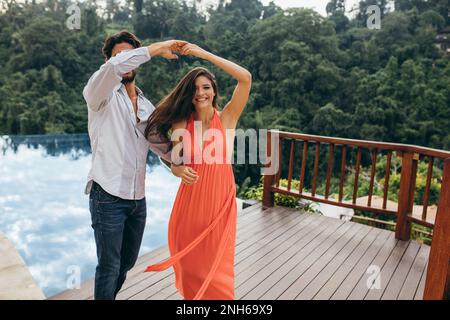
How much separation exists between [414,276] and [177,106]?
2145 millimetres

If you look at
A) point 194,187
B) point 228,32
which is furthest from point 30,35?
point 194,187

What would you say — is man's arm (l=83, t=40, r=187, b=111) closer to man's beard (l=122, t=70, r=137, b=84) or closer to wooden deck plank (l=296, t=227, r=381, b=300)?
man's beard (l=122, t=70, r=137, b=84)

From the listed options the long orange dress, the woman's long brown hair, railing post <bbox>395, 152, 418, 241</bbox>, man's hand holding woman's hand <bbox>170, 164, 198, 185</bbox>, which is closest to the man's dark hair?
the woman's long brown hair

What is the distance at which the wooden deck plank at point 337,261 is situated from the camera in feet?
8.10

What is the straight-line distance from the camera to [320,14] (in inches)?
890

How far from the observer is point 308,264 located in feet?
9.46

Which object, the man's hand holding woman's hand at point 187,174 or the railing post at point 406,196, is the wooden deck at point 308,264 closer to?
the railing post at point 406,196

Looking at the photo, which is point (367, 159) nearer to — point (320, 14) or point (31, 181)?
point (320, 14)

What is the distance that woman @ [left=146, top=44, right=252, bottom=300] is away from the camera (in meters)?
1.70

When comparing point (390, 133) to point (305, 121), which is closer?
point (390, 133)

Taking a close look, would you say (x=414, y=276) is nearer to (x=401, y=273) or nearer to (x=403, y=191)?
(x=401, y=273)

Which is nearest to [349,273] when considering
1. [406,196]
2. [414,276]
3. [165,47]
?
[414,276]

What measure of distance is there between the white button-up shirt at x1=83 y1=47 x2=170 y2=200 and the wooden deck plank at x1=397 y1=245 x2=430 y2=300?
1866mm

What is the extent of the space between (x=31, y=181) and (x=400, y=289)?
30.9 feet
